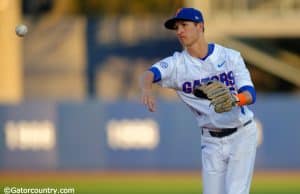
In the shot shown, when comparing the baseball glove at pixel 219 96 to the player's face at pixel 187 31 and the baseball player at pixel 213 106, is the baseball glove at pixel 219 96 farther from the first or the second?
the player's face at pixel 187 31

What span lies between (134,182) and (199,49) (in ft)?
24.8

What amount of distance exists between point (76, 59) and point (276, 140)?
762cm

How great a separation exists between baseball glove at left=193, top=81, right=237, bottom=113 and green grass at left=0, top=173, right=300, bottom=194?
233 inches

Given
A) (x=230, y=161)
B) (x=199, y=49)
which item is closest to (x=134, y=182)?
(x=230, y=161)

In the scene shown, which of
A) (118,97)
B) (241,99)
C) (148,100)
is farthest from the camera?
(118,97)

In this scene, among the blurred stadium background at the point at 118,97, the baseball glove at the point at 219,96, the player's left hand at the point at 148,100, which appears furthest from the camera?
the blurred stadium background at the point at 118,97

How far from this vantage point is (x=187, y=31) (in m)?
5.62

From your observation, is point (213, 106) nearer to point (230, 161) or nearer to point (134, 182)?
point (230, 161)

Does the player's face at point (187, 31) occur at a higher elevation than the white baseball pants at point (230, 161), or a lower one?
higher

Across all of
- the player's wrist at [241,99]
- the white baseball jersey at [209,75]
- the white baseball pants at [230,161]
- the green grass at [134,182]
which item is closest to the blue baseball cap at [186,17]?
→ the white baseball jersey at [209,75]

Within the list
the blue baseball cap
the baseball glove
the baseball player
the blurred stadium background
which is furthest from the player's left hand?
the blurred stadium background

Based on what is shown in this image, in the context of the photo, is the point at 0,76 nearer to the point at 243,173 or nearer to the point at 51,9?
the point at 51,9

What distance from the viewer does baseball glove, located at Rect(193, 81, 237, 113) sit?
214 inches

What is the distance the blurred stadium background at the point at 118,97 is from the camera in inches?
577
